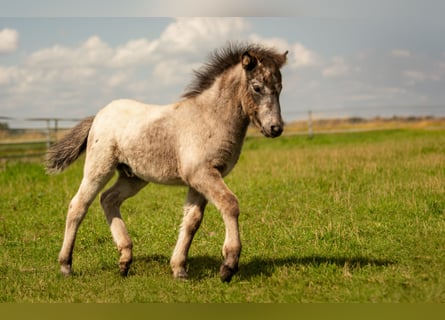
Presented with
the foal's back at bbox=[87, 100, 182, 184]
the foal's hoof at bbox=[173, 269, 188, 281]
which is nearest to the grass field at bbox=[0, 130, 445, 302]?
the foal's hoof at bbox=[173, 269, 188, 281]

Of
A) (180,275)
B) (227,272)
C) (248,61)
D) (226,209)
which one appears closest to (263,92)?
(248,61)

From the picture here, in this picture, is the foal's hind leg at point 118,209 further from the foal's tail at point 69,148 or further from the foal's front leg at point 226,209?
the foal's front leg at point 226,209

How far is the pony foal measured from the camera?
6328mm

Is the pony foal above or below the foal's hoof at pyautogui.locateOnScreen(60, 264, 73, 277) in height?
above

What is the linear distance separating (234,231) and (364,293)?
1.58 m

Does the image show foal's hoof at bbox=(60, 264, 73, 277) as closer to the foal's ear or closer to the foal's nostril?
the foal's nostril

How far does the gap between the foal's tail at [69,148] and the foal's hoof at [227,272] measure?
3.05m

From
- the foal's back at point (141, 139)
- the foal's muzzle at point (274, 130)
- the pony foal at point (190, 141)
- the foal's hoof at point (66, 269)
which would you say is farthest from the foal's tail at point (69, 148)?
the foal's muzzle at point (274, 130)

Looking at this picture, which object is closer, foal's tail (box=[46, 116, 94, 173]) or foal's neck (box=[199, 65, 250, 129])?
foal's neck (box=[199, 65, 250, 129])

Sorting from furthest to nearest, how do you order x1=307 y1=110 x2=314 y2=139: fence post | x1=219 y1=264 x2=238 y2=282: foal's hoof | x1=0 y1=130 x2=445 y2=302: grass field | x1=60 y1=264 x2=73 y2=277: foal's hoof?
x1=307 y1=110 x2=314 y2=139: fence post
x1=60 y1=264 x2=73 y2=277: foal's hoof
x1=219 y1=264 x2=238 y2=282: foal's hoof
x1=0 y1=130 x2=445 y2=302: grass field

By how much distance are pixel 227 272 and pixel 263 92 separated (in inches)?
85.7

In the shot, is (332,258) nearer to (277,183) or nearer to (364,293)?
(364,293)

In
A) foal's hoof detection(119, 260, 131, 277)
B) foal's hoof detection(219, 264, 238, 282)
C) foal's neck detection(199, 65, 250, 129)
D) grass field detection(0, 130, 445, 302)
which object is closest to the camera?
grass field detection(0, 130, 445, 302)

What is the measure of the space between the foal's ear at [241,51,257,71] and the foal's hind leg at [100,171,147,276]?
244 centimetres
